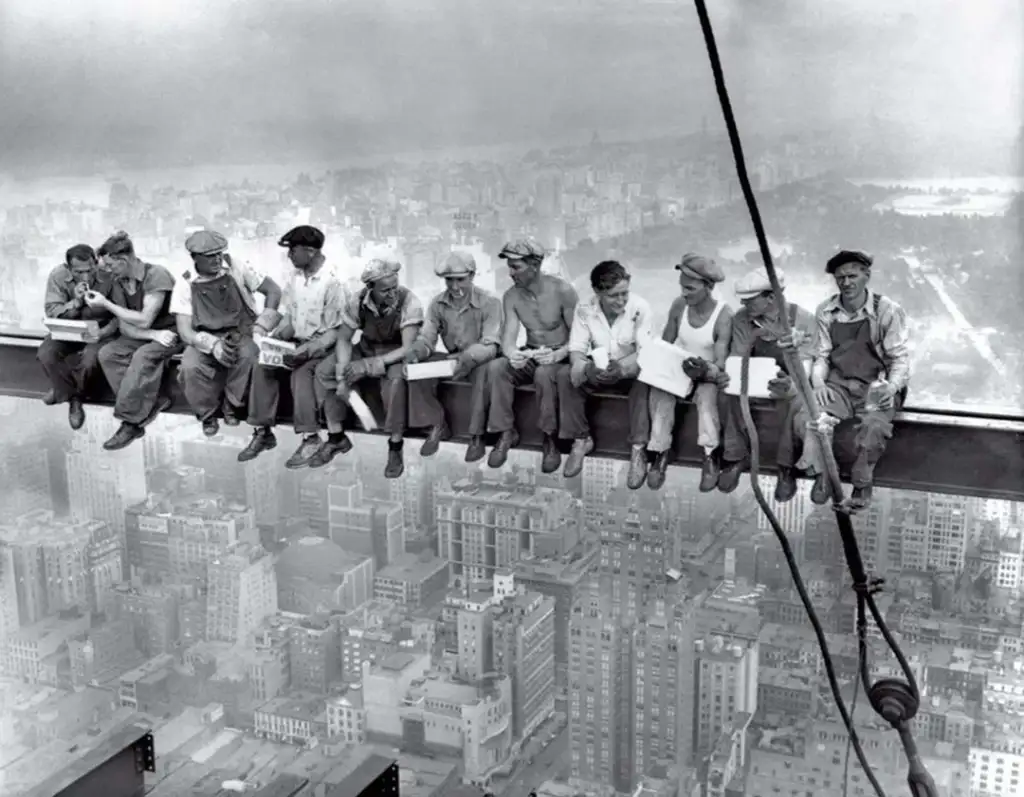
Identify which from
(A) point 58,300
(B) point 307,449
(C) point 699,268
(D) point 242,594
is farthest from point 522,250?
(D) point 242,594

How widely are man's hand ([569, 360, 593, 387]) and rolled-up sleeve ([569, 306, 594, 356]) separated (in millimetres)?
83

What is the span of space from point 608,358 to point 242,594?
11.3 m

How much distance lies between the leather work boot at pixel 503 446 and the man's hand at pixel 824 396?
1.83m

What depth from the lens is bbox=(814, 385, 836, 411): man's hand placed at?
6.18 m

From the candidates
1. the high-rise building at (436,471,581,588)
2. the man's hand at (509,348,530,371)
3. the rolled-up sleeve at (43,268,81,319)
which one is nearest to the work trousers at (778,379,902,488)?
the man's hand at (509,348,530,371)

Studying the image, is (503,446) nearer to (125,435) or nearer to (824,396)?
(824,396)

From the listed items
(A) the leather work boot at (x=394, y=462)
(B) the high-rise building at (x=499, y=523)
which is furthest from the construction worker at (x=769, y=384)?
(B) the high-rise building at (x=499, y=523)

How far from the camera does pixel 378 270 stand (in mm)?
7129

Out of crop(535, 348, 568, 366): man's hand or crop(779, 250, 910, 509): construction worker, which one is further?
crop(535, 348, 568, 366): man's hand

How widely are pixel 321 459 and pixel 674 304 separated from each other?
2.40m

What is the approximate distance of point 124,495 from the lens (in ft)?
59.1

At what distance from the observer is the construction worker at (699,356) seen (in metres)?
6.49

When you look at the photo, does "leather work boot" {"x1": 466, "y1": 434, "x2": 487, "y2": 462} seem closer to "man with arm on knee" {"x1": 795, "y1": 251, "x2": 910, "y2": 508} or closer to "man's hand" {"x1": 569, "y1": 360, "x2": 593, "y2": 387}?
"man's hand" {"x1": 569, "y1": 360, "x2": 593, "y2": 387}

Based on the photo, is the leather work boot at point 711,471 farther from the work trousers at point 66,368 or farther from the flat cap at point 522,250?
the work trousers at point 66,368
